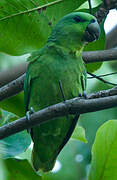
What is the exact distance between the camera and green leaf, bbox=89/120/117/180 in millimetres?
2660

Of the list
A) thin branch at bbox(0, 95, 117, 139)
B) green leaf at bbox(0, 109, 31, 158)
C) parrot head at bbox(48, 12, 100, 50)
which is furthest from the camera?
parrot head at bbox(48, 12, 100, 50)

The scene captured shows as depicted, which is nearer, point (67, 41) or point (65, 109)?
point (65, 109)

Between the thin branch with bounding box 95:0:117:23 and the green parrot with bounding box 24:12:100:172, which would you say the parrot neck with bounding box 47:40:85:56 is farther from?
the thin branch with bounding box 95:0:117:23

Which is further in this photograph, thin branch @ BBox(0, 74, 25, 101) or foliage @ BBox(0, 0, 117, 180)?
thin branch @ BBox(0, 74, 25, 101)

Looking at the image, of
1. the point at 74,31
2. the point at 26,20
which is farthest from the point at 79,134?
the point at 26,20

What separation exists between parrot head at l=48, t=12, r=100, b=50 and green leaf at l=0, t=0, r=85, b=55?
Answer: 116 mm

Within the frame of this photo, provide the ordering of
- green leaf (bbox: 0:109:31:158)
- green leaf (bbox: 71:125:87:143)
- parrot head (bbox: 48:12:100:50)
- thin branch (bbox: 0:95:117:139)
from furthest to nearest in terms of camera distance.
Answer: green leaf (bbox: 71:125:87:143)
parrot head (bbox: 48:12:100:50)
green leaf (bbox: 0:109:31:158)
thin branch (bbox: 0:95:117:139)

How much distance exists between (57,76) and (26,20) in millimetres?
649

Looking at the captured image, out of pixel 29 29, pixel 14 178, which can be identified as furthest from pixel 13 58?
pixel 14 178

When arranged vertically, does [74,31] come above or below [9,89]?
above

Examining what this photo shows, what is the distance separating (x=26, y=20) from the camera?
3.41m

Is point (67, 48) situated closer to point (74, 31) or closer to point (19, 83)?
point (74, 31)

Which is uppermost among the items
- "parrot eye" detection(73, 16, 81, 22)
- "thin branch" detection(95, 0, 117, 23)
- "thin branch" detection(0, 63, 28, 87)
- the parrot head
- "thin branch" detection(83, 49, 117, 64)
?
"thin branch" detection(95, 0, 117, 23)

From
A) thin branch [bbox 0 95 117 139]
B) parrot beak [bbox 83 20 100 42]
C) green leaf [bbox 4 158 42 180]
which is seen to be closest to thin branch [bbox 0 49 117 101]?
parrot beak [bbox 83 20 100 42]
